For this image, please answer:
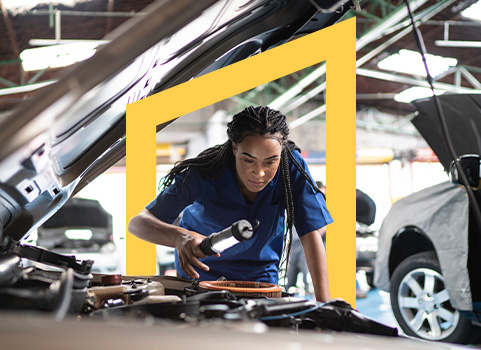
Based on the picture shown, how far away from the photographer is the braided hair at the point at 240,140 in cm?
170

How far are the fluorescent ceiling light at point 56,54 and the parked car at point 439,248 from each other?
5.22 metres

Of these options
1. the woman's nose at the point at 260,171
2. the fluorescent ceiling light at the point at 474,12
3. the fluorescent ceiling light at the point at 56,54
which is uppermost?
the fluorescent ceiling light at the point at 474,12

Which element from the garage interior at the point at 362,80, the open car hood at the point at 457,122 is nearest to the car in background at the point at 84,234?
the garage interior at the point at 362,80

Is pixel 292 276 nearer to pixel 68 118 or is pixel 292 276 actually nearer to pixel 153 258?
pixel 153 258

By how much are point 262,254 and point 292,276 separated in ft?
12.2

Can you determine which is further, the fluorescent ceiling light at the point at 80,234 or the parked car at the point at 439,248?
the fluorescent ceiling light at the point at 80,234

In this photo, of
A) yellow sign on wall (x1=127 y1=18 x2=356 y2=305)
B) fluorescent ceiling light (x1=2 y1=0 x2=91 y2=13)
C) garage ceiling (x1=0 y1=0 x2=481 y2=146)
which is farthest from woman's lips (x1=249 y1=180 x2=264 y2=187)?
fluorescent ceiling light (x1=2 y1=0 x2=91 y2=13)

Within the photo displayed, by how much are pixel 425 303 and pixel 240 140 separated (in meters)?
2.18

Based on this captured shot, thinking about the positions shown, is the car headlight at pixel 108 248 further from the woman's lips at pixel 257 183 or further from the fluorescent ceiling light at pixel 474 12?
the fluorescent ceiling light at pixel 474 12

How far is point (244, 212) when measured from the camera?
71.2 inches

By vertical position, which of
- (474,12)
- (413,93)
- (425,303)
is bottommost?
(425,303)

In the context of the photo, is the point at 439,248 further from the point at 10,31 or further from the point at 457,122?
the point at 10,31

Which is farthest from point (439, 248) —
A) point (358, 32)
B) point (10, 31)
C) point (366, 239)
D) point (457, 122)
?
point (10, 31)

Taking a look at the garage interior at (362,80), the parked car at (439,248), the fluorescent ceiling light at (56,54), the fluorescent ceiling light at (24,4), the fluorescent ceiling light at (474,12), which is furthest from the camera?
the fluorescent ceiling light at (56,54)
